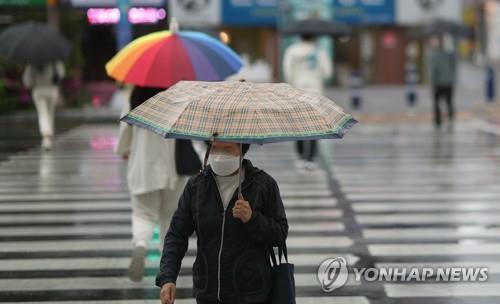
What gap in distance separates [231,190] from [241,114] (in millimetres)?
383

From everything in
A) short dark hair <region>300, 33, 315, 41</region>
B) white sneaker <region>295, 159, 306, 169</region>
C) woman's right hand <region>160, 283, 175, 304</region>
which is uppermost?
short dark hair <region>300, 33, 315, 41</region>

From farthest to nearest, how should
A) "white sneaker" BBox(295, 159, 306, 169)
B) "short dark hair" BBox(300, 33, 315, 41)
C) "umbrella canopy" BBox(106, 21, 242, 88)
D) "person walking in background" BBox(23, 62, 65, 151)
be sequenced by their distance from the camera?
"person walking in background" BBox(23, 62, 65, 151)
"short dark hair" BBox(300, 33, 315, 41)
"white sneaker" BBox(295, 159, 306, 169)
"umbrella canopy" BBox(106, 21, 242, 88)

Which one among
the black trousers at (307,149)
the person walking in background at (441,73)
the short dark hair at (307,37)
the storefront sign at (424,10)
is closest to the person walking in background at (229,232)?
the black trousers at (307,149)

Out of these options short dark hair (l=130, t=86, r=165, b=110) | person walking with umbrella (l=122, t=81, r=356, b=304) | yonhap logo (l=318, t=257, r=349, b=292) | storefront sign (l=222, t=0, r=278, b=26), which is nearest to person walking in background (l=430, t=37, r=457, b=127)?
yonhap logo (l=318, t=257, r=349, b=292)

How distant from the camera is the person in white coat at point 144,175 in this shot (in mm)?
7520

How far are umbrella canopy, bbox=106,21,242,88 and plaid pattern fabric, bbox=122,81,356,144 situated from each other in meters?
2.42

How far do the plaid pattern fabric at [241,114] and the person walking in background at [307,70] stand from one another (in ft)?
33.1

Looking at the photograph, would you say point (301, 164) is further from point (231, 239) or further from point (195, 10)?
point (195, 10)

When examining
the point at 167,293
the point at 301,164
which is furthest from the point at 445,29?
the point at 167,293

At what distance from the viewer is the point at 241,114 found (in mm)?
4332

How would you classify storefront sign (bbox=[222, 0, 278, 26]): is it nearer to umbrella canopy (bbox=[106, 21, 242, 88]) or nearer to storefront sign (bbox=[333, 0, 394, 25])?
storefront sign (bbox=[333, 0, 394, 25])

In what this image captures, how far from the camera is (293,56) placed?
14906mm

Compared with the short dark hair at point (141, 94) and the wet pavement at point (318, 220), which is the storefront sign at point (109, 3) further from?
the short dark hair at point (141, 94)

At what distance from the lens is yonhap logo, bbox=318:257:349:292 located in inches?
297
